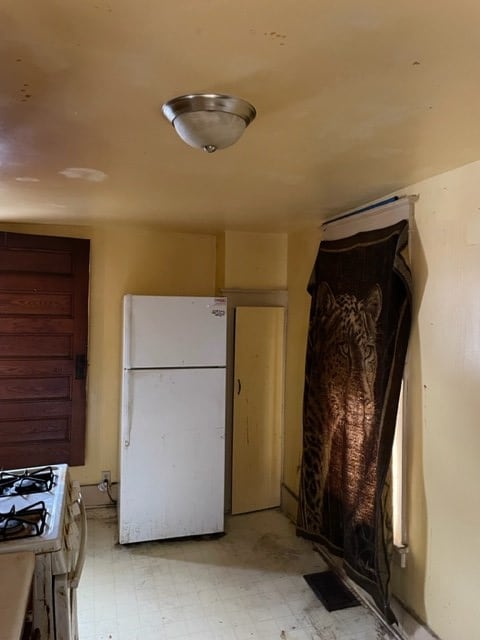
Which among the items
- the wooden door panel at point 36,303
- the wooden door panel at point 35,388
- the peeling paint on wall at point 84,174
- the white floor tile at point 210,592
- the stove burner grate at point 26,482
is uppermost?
the peeling paint on wall at point 84,174

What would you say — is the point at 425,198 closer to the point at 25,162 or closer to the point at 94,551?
the point at 25,162

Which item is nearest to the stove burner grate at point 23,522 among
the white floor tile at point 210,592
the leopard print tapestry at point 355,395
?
the white floor tile at point 210,592

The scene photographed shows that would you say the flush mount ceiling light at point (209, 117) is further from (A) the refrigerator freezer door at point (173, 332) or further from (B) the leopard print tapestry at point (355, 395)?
(A) the refrigerator freezer door at point (173, 332)

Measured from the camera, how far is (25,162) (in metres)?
1.79

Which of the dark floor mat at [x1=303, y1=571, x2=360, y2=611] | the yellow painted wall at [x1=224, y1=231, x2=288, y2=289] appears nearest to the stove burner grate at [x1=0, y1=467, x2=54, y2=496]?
the dark floor mat at [x1=303, y1=571, x2=360, y2=611]

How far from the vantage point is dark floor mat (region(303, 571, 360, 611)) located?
2451 mm

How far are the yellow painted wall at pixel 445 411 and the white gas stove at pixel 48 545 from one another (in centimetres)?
148

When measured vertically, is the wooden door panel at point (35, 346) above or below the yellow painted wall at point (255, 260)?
below

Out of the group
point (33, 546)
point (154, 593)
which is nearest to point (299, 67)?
point (33, 546)

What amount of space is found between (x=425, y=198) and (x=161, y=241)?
6.92 feet

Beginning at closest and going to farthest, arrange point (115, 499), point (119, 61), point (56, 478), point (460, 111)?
point (119, 61) → point (460, 111) → point (56, 478) → point (115, 499)

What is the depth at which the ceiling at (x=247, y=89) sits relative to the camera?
86 centimetres

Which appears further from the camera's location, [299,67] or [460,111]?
[460,111]

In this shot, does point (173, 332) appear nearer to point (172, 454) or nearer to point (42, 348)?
point (172, 454)
